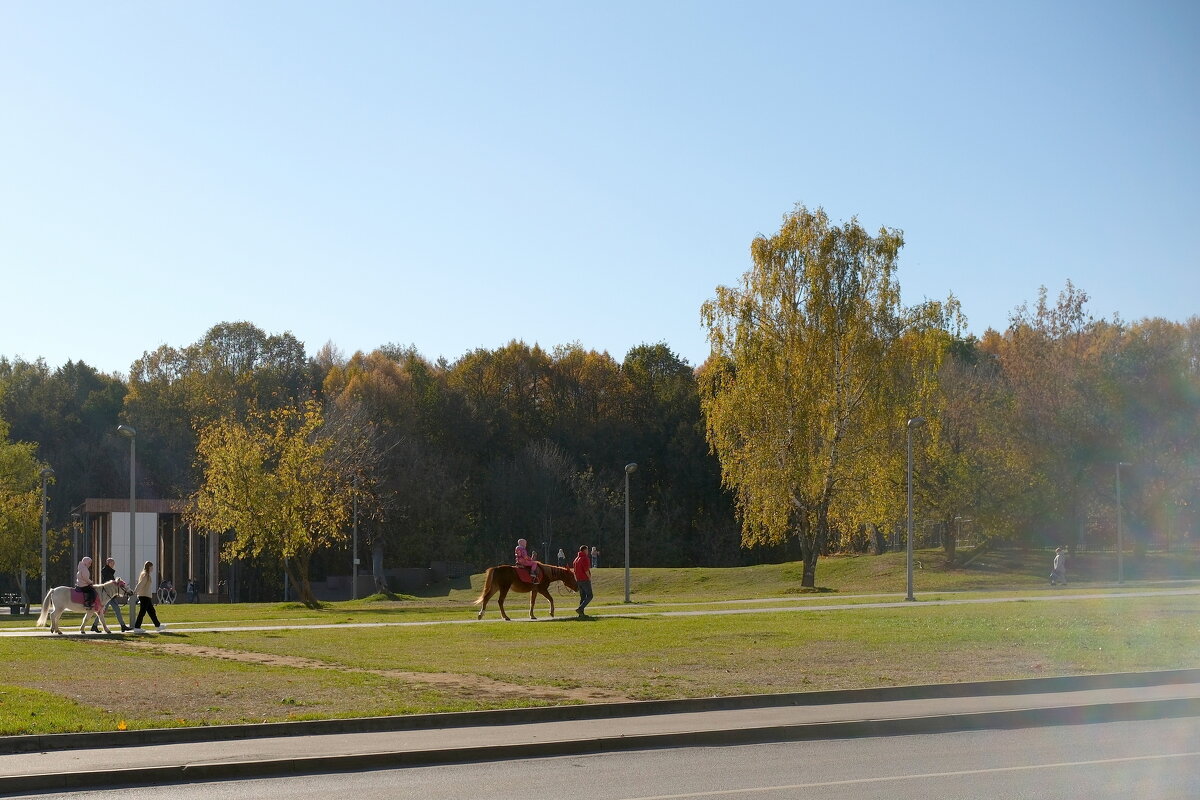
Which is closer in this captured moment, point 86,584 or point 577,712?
point 577,712

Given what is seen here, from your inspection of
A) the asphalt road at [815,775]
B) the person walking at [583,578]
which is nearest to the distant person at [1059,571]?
the person walking at [583,578]

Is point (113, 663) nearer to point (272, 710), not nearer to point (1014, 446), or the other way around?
point (272, 710)

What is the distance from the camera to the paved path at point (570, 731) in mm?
10938

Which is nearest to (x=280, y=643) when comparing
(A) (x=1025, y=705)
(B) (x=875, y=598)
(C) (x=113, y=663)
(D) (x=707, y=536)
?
(C) (x=113, y=663)

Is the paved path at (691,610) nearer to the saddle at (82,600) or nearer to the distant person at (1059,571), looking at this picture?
the saddle at (82,600)

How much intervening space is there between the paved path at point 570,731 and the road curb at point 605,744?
1 centimetres

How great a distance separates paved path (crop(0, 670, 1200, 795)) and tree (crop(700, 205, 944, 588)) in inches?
1262

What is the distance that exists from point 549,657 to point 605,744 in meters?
7.96

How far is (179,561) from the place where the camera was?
2571 inches

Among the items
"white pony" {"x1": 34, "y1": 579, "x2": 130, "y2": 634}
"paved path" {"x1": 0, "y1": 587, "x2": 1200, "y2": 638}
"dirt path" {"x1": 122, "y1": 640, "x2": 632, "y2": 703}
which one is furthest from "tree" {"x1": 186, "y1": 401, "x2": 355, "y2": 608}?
"dirt path" {"x1": 122, "y1": 640, "x2": 632, "y2": 703}

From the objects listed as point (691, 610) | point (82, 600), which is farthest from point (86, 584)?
point (691, 610)

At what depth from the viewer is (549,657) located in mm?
20000

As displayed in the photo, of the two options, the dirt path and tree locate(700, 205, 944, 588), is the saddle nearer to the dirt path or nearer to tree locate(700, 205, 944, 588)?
the dirt path

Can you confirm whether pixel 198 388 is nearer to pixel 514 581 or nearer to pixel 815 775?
pixel 514 581
